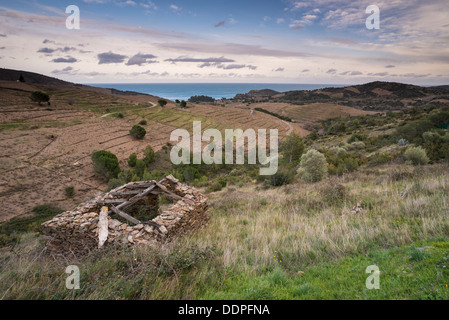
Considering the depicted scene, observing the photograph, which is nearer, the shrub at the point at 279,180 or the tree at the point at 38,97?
the shrub at the point at 279,180

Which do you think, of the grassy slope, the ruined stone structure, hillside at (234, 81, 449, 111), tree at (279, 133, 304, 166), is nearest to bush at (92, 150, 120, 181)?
tree at (279, 133, 304, 166)

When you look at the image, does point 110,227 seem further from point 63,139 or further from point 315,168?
point 63,139

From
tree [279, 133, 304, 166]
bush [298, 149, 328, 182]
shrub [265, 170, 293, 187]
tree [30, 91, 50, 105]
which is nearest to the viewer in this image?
bush [298, 149, 328, 182]

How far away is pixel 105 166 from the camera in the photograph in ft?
95.5

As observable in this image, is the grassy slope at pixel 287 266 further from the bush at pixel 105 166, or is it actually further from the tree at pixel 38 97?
the tree at pixel 38 97

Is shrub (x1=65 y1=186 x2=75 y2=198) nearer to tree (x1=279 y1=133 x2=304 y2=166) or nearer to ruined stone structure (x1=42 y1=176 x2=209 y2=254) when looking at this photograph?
ruined stone structure (x1=42 y1=176 x2=209 y2=254)

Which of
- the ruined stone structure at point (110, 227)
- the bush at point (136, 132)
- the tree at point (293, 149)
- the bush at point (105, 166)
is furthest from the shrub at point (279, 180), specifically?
the bush at point (136, 132)

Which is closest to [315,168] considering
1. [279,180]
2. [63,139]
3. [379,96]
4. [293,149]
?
[279,180]

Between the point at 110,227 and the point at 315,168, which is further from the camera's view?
the point at 315,168

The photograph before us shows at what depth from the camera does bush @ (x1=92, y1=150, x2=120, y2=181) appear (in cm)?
2906

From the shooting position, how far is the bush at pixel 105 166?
29062mm

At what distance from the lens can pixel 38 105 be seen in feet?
147

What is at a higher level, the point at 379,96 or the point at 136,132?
the point at 379,96

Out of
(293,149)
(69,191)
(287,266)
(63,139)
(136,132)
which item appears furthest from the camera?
(136,132)
